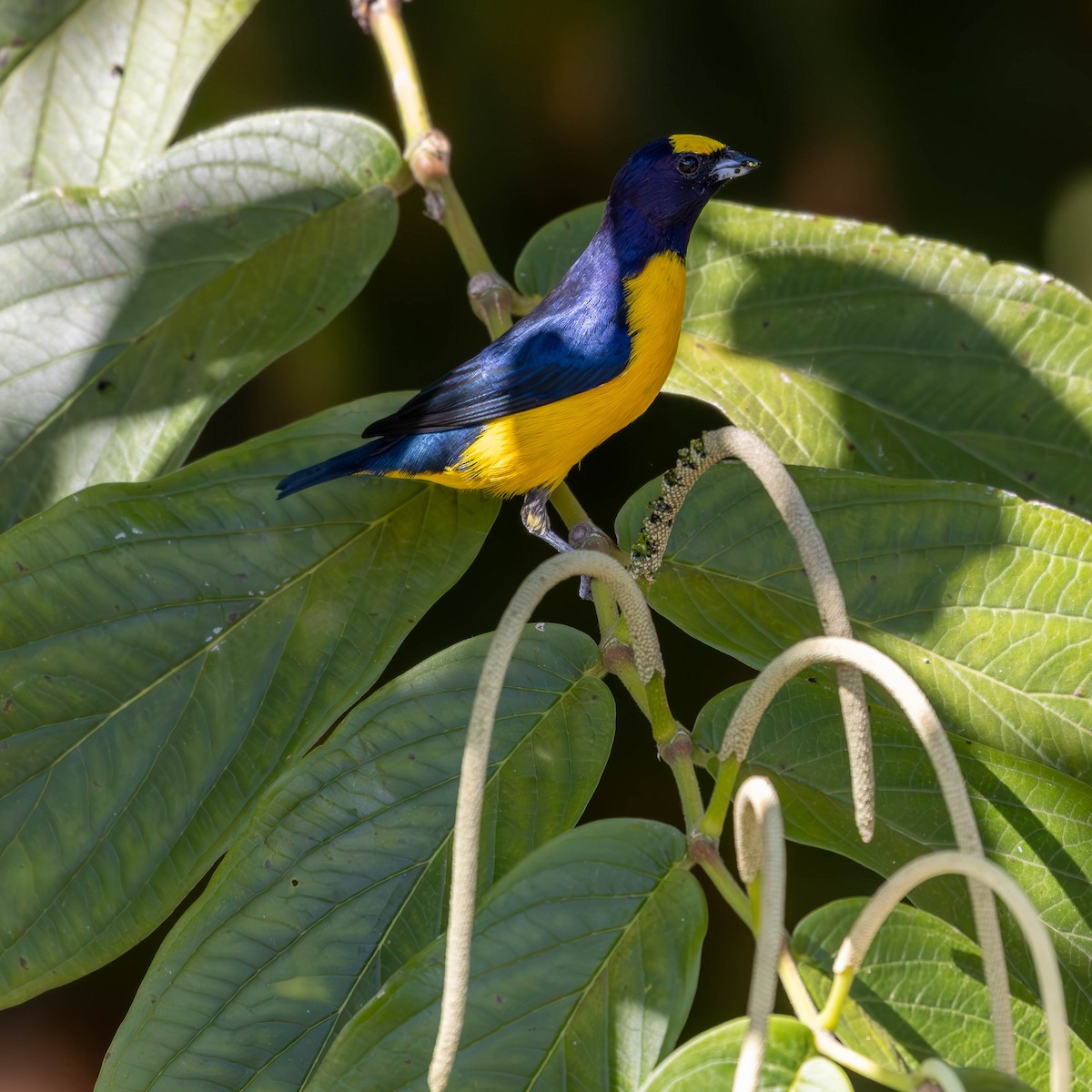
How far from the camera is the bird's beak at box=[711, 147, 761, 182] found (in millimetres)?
2066

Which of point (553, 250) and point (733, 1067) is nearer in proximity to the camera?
point (733, 1067)

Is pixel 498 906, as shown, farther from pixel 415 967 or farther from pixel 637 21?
pixel 637 21

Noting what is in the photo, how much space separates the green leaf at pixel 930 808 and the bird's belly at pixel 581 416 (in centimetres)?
66

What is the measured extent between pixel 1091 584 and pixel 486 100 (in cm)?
188

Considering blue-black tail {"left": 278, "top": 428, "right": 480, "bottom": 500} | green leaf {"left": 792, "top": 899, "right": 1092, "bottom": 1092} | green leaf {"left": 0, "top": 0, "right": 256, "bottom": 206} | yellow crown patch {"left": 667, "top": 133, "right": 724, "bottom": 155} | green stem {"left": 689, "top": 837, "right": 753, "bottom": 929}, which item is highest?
green leaf {"left": 0, "top": 0, "right": 256, "bottom": 206}

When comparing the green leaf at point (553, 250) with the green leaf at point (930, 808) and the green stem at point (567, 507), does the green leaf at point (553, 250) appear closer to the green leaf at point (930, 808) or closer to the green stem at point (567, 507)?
the green stem at point (567, 507)

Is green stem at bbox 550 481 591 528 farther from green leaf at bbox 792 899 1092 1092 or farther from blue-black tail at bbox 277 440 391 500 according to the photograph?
green leaf at bbox 792 899 1092 1092

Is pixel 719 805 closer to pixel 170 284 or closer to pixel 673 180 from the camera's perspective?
pixel 170 284

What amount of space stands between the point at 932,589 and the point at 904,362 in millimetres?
529

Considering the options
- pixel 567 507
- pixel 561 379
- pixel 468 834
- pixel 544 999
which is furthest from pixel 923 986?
pixel 561 379

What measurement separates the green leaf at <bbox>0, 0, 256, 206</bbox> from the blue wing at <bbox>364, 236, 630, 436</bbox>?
2.03 feet

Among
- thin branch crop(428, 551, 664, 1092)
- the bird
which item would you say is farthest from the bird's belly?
thin branch crop(428, 551, 664, 1092)

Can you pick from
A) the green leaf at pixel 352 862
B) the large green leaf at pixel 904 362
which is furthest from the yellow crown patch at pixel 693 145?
the green leaf at pixel 352 862

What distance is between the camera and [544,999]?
3.18ft
